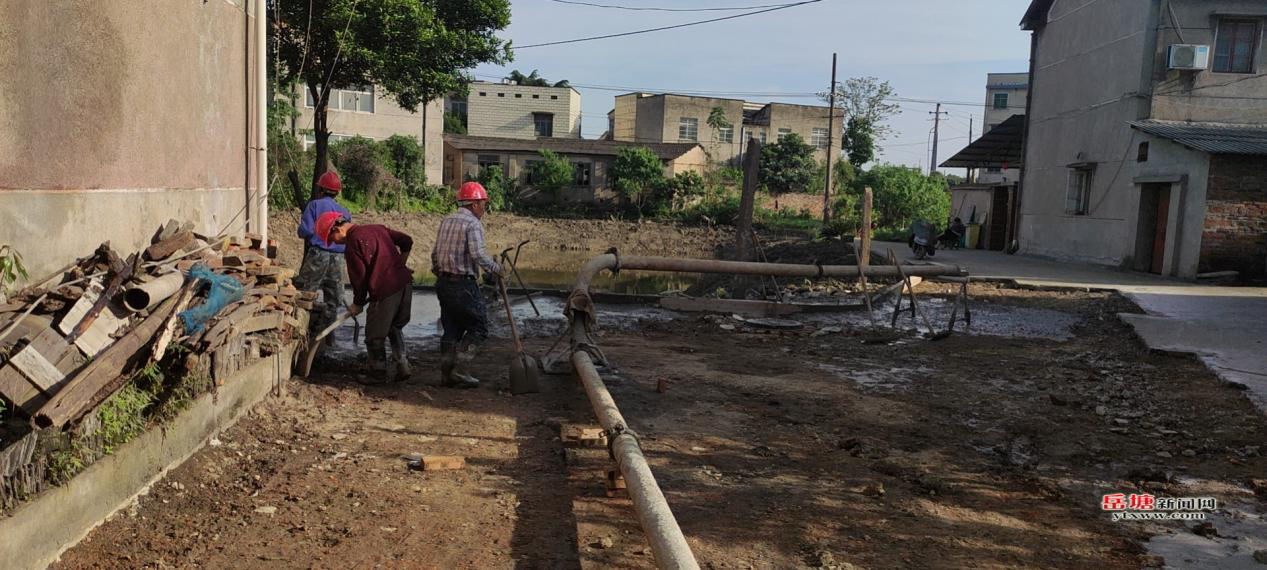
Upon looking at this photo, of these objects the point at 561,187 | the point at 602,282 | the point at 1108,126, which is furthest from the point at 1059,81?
the point at 561,187

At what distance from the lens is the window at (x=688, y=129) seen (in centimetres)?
5403

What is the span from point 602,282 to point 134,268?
65.8 feet

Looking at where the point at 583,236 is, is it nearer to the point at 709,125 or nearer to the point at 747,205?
the point at 709,125

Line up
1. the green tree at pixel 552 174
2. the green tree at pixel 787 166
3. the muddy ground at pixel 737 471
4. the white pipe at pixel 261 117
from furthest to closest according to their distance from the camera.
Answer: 1. the green tree at pixel 787 166
2. the green tree at pixel 552 174
3. the white pipe at pixel 261 117
4. the muddy ground at pixel 737 471

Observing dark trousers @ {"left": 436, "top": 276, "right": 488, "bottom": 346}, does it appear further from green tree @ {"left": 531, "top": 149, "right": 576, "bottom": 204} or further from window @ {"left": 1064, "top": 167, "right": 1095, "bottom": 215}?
green tree @ {"left": 531, "top": 149, "right": 576, "bottom": 204}

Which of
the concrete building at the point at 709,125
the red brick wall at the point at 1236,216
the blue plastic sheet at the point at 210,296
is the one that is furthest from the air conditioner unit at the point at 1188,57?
the concrete building at the point at 709,125

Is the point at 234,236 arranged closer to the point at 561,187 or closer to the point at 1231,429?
the point at 1231,429

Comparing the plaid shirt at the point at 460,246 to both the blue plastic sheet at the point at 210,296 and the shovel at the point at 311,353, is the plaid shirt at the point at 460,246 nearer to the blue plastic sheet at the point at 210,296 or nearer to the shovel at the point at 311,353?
the shovel at the point at 311,353

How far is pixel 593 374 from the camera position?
6.48 metres

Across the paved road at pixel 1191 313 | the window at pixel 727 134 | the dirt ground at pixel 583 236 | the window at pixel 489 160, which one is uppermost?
the window at pixel 727 134

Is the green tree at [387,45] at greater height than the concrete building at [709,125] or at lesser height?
lesser

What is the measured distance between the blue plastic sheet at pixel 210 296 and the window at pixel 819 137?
54.1 m

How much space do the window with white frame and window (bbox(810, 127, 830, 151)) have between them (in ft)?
18.6

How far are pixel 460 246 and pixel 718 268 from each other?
11.9 feet
